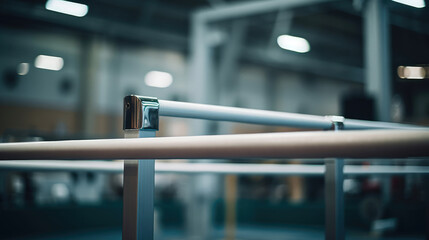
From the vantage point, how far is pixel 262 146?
440 mm

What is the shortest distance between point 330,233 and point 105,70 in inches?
422

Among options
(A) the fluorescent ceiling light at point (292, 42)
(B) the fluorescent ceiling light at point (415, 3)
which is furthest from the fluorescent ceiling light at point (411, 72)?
(A) the fluorescent ceiling light at point (292, 42)

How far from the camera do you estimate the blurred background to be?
496 centimetres

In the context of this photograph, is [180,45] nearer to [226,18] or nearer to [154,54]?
[154,54]

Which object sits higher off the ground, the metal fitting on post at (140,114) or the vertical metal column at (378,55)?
the vertical metal column at (378,55)

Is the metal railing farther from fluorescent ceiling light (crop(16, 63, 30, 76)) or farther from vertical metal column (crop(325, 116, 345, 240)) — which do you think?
fluorescent ceiling light (crop(16, 63, 30, 76))

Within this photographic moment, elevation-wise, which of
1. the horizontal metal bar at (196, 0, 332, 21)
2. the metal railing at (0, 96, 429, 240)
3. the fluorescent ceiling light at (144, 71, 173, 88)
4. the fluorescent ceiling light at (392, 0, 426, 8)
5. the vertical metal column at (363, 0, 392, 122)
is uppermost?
the fluorescent ceiling light at (144, 71, 173, 88)

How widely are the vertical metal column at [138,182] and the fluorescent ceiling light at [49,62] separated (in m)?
10.1

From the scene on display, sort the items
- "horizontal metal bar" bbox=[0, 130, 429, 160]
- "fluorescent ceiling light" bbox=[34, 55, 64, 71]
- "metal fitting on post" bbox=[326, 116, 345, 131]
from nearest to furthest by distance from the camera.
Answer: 1. "horizontal metal bar" bbox=[0, 130, 429, 160]
2. "metal fitting on post" bbox=[326, 116, 345, 131]
3. "fluorescent ceiling light" bbox=[34, 55, 64, 71]

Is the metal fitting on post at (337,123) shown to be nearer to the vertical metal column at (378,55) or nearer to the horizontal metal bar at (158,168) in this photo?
the horizontal metal bar at (158,168)

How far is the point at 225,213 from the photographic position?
6750mm

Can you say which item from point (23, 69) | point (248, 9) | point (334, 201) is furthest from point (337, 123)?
point (23, 69)

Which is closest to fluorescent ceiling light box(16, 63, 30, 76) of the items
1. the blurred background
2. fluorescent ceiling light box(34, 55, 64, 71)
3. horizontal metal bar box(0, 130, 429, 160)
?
the blurred background

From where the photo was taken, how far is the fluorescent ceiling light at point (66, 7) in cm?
639
